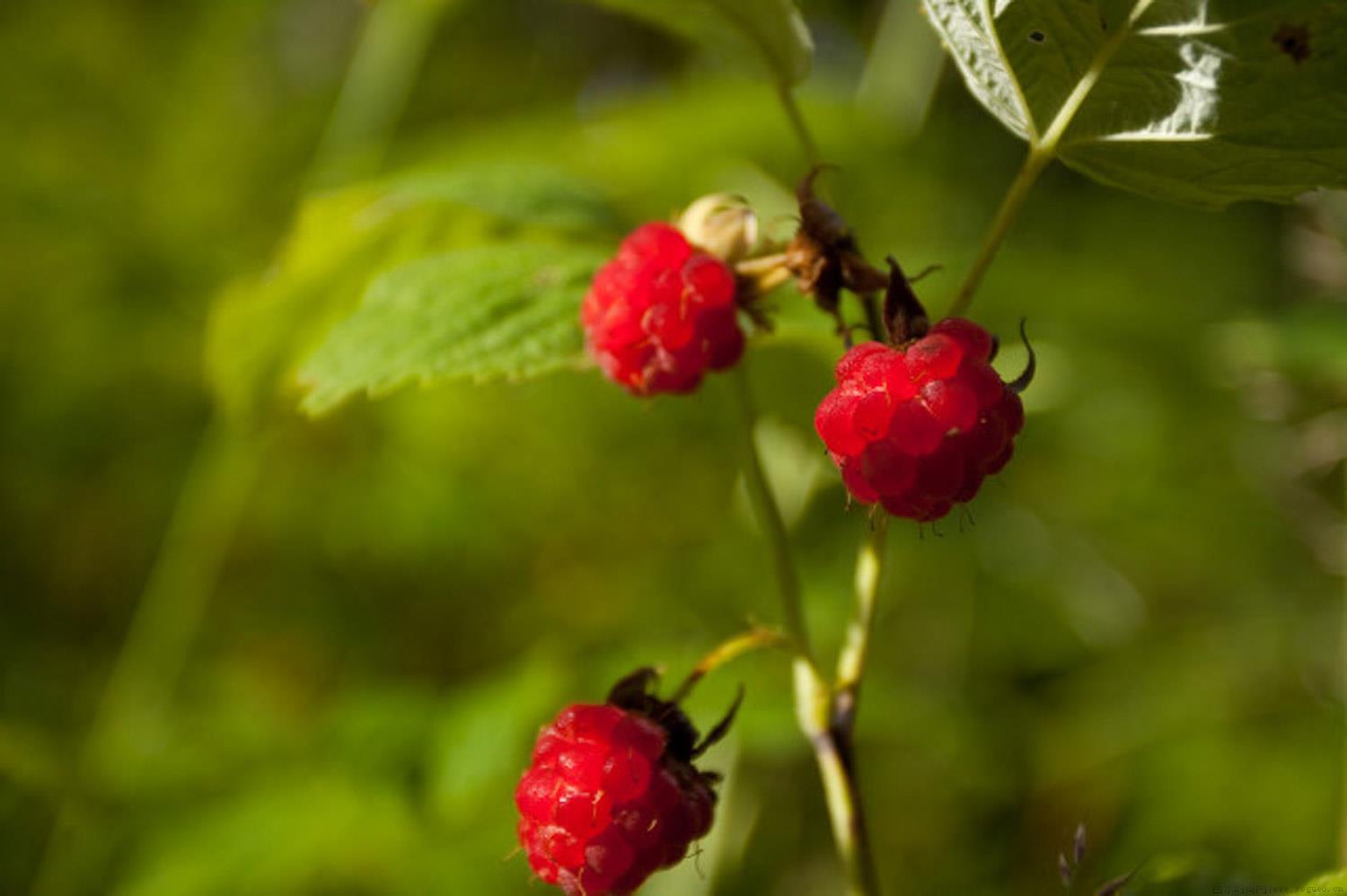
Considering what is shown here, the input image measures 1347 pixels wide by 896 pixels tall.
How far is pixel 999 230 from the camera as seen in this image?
76 cm

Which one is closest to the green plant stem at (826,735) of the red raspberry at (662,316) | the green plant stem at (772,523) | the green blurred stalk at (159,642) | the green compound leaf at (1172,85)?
the green plant stem at (772,523)

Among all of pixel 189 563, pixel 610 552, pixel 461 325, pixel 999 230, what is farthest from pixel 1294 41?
pixel 189 563

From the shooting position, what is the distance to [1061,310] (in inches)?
75.5

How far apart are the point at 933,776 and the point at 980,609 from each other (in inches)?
18.1

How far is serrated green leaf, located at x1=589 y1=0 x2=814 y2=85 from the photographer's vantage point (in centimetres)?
92

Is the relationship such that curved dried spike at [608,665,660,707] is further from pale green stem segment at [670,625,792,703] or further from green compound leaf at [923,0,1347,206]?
green compound leaf at [923,0,1347,206]

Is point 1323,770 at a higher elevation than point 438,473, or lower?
lower

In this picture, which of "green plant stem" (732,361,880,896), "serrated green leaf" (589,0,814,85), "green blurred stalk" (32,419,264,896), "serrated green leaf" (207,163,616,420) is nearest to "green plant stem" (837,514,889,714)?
"green plant stem" (732,361,880,896)

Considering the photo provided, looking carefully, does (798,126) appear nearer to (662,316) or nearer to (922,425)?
(662,316)

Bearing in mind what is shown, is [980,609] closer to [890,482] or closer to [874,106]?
[874,106]

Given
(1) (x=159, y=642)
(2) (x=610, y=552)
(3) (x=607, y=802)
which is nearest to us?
(3) (x=607, y=802)

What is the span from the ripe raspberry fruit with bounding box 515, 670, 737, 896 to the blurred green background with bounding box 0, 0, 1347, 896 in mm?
560

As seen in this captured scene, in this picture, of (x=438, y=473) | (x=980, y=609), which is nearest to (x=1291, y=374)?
(x=980, y=609)

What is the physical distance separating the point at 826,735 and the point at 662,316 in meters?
0.28
